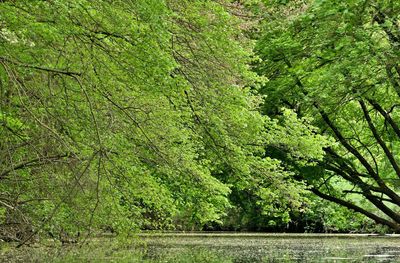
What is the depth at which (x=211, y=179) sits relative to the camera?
16.5 m

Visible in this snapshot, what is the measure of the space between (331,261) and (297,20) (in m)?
4.78

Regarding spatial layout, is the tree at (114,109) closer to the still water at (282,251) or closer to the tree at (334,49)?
the tree at (334,49)

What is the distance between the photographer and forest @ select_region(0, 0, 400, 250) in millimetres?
9992

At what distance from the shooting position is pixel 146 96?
1273cm

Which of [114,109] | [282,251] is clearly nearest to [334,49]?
[114,109]

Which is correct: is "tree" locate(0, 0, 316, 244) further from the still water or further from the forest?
the still water

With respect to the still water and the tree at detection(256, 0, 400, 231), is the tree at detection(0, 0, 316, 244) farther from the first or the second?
the still water

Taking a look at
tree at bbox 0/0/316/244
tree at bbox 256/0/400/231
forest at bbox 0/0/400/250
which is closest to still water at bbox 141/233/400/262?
forest at bbox 0/0/400/250

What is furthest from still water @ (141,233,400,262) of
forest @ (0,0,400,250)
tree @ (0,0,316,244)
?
tree @ (0,0,316,244)

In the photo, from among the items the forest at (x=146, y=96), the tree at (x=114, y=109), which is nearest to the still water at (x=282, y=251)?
the forest at (x=146, y=96)

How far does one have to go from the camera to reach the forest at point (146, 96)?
32.8 ft

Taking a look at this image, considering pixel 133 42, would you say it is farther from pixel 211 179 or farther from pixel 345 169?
pixel 345 169

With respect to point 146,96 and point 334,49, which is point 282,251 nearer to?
point 146,96

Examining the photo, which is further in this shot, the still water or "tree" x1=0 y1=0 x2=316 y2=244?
the still water
